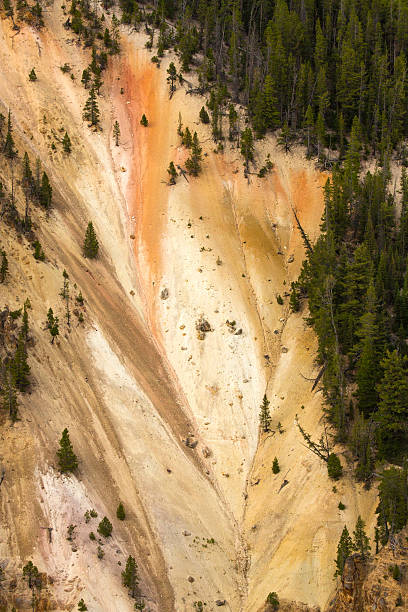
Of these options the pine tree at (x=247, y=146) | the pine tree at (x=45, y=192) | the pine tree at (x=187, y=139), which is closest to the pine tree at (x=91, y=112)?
the pine tree at (x=187, y=139)

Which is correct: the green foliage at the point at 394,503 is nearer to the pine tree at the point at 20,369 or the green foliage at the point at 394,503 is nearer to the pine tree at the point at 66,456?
the pine tree at the point at 66,456

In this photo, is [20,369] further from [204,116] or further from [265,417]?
[204,116]

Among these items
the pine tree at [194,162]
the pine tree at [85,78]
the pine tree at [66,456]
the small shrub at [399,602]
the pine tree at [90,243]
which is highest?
the pine tree at [85,78]

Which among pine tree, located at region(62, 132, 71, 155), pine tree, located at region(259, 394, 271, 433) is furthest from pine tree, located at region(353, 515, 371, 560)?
pine tree, located at region(62, 132, 71, 155)

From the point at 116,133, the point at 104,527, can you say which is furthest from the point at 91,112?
the point at 104,527

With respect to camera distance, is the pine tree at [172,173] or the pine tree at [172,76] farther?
the pine tree at [172,76]

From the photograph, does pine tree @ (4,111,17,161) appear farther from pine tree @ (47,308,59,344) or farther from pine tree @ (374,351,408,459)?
pine tree @ (374,351,408,459)
